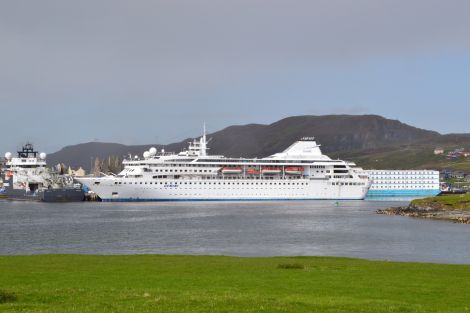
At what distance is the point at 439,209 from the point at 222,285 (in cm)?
5660

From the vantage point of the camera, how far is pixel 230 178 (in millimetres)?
97188

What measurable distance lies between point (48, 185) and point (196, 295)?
333ft

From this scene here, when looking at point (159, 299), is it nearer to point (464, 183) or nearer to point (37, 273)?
point (37, 273)

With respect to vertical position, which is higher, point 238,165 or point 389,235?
point 238,165

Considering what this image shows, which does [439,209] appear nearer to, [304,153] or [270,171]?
[270,171]

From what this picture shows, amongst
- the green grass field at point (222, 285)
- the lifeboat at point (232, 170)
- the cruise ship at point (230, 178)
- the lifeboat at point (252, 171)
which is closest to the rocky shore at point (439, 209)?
the cruise ship at point (230, 178)

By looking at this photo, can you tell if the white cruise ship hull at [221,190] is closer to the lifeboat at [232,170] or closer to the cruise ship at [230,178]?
the cruise ship at [230,178]

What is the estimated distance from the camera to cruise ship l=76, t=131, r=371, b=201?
297 feet

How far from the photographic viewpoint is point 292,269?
20.3 meters

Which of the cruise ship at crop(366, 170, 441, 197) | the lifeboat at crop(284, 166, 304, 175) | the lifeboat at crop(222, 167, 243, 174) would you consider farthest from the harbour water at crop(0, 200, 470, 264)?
the cruise ship at crop(366, 170, 441, 197)

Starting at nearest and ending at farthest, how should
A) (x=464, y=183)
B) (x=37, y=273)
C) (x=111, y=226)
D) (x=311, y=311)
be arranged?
(x=311, y=311) < (x=37, y=273) < (x=111, y=226) < (x=464, y=183)

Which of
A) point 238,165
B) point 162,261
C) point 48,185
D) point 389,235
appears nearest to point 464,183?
point 238,165

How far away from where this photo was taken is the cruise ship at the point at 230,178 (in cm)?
9050

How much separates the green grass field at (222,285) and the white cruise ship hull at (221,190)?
65.8 meters
